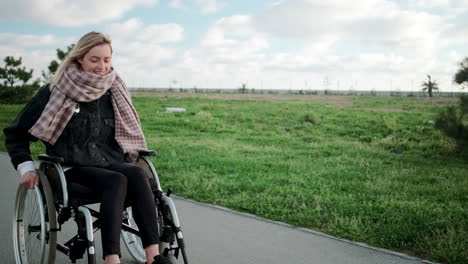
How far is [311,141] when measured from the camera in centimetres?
1116

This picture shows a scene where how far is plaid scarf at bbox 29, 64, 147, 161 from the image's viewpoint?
2820mm

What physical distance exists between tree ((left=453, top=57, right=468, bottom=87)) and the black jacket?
10.2 feet

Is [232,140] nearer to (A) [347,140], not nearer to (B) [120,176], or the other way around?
(A) [347,140]

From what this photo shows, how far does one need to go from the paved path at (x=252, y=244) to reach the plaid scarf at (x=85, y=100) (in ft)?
3.15

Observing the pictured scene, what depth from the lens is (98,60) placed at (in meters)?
2.96

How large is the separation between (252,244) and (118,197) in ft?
4.86

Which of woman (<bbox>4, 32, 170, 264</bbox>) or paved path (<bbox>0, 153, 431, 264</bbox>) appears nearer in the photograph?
woman (<bbox>4, 32, 170, 264</bbox>)

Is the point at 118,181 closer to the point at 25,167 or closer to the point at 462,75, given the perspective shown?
the point at 25,167

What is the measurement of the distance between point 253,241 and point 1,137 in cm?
962

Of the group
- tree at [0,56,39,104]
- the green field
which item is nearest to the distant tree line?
tree at [0,56,39,104]

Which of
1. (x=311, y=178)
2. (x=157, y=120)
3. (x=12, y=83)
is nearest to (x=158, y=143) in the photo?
(x=311, y=178)

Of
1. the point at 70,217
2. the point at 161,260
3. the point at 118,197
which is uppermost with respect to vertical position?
the point at 118,197

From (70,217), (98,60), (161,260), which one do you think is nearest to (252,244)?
(161,260)

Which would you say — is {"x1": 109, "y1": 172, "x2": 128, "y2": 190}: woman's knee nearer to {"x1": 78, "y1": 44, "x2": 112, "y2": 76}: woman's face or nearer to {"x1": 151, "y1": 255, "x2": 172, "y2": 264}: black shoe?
{"x1": 151, "y1": 255, "x2": 172, "y2": 264}: black shoe
